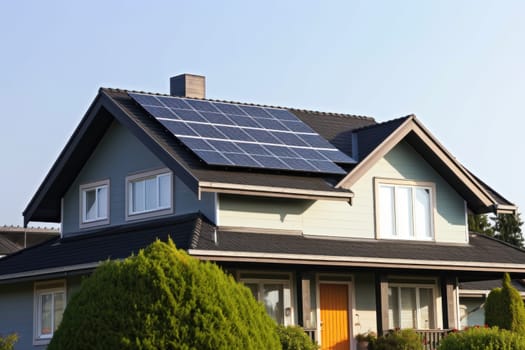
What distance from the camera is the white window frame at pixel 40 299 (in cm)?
2978

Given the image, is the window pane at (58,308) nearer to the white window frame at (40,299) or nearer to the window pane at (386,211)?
the white window frame at (40,299)

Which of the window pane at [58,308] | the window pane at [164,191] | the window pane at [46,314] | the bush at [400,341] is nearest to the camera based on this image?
the bush at [400,341]

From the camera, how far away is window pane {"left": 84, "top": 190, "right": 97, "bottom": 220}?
30806 mm

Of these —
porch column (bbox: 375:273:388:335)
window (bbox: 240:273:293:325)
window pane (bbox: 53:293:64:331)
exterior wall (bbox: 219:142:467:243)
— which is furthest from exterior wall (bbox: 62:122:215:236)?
porch column (bbox: 375:273:388:335)

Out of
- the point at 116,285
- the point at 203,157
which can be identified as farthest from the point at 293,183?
the point at 116,285

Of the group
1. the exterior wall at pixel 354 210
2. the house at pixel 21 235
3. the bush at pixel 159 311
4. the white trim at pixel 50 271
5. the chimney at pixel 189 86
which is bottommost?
the bush at pixel 159 311

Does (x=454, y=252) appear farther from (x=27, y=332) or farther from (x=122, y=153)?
(x=27, y=332)

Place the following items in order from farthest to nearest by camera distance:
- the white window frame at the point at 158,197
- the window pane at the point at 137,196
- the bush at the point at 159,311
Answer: the window pane at the point at 137,196 < the white window frame at the point at 158,197 < the bush at the point at 159,311

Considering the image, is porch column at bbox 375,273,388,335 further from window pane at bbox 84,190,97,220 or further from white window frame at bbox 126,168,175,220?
window pane at bbox 84,190,97,220

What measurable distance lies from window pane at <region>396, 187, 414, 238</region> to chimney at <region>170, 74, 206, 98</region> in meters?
6.43

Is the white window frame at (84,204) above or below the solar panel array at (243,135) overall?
below

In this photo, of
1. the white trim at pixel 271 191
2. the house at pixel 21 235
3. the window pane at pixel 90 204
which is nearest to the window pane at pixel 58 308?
the window pane at pixel 90 204

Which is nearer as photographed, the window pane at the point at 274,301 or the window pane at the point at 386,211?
the window pane at the point at 274,301

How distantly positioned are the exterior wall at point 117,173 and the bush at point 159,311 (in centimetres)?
967
